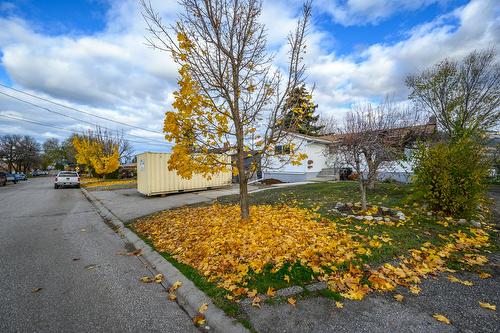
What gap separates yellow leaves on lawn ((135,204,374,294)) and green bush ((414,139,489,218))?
3.09 m

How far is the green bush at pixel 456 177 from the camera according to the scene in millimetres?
5949

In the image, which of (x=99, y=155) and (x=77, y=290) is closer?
(x=77, y=290)

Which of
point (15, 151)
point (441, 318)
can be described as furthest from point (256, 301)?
point (15, 151)

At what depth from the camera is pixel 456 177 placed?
6.08 m

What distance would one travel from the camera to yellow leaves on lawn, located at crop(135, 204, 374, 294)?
12.3 feet

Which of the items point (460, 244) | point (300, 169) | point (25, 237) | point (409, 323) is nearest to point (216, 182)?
point (300, 169)

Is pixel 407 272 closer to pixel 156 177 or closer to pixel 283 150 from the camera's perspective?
pixel 283 150

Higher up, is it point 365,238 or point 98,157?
point 98,157

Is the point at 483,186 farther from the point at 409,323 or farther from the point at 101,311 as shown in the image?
the point at 101,311

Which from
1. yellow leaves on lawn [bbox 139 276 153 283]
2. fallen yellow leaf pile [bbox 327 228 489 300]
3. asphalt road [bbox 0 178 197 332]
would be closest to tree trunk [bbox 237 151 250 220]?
asphalt road [bbox 0 178 197 332]

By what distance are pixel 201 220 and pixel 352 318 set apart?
4.95m

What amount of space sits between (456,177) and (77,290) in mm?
8310

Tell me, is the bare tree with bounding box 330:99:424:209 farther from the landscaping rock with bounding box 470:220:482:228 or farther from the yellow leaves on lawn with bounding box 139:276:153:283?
the yellow leaves on lawn with bounding box 139:276:153:283

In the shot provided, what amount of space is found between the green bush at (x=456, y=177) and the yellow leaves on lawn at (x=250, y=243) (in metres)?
3.09
